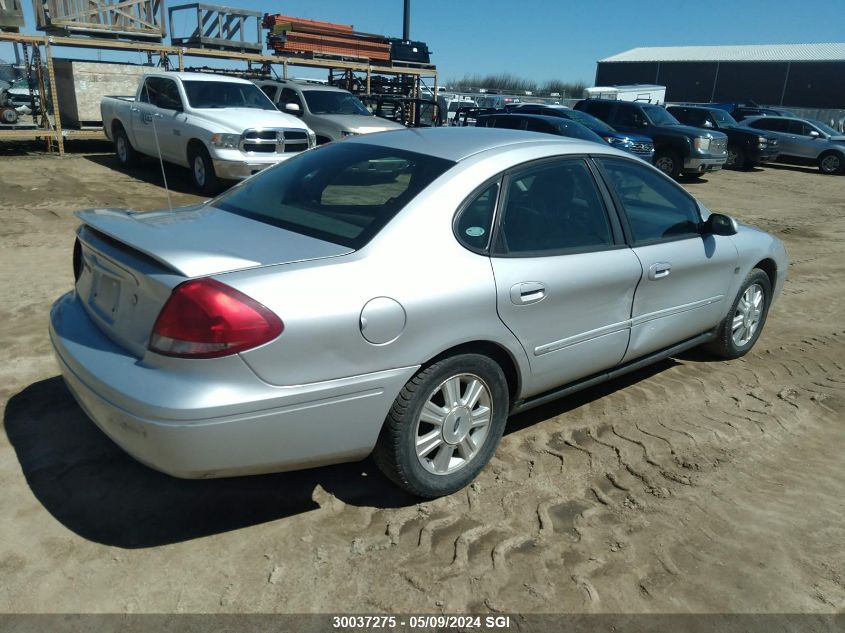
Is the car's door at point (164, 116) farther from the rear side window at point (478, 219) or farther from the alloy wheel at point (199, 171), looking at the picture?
the rear side window at point (478, 219)

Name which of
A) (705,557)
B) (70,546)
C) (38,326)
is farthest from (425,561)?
(38,326)

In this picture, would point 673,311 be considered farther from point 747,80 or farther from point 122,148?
point 747,80

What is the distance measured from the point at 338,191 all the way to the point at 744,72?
64.2 m

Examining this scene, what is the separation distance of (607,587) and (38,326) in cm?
428

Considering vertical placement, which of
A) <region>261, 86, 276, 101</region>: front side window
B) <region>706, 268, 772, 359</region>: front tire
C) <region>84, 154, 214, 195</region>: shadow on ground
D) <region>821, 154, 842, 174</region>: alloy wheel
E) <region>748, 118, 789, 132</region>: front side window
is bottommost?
<region>821, 154, 842, 174</region>: alloy wheel

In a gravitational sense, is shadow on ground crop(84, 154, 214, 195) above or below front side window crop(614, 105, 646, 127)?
below

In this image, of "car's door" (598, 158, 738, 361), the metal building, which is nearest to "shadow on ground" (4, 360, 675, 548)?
"car's door" (598, 158, 738, 361)

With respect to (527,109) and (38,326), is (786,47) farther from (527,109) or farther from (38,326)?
(38,326)

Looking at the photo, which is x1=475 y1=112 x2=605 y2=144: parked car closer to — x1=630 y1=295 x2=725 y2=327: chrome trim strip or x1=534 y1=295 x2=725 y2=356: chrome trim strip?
x1=630 y1=295 x2=725 y2=327: chrome trim strip

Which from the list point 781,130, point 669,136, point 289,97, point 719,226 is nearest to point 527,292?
point 719,226

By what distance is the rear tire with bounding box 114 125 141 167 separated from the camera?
12906 millimetres

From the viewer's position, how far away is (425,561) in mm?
2781

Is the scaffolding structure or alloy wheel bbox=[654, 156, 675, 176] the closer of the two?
the scaffolding structure

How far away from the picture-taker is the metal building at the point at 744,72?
54.6 metres
